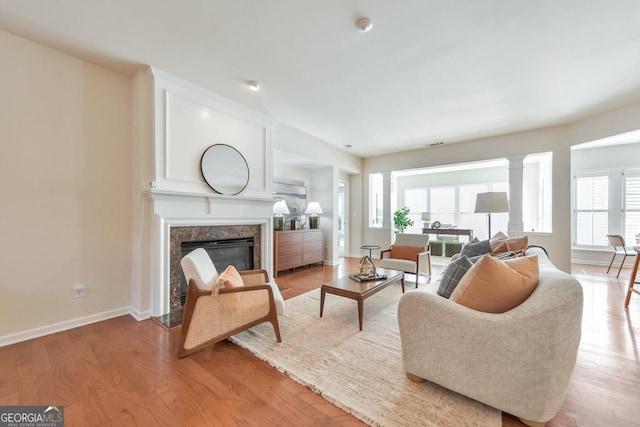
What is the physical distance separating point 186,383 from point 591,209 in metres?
8.19

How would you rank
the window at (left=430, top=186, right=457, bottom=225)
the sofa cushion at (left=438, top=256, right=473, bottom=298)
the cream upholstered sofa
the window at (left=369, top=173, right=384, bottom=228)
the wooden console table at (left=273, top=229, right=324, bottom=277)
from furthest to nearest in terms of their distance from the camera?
1. the window at (left=430, top=186, right=457, bottom=225)
2. the window at (left=369, top=173, right=384, bottom=228)
3. the wooden console table at (left=273, top=229, right=324, bottom=277)
4. the sofa cushion at (left=438, top=256, right=473, bottom=298)
5. the cream upholstered sofa

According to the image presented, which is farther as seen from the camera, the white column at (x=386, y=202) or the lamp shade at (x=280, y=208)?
the white column at (x=386, y=202)

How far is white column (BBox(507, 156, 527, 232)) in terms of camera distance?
4848 millimetres

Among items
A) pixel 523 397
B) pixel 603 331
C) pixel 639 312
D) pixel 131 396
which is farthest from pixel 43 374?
pixel 639 312

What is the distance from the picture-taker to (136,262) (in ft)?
9.45

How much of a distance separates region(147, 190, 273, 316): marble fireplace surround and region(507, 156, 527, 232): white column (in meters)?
4.81

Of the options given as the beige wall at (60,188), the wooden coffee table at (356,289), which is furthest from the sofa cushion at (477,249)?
the beige wall at (60,188)

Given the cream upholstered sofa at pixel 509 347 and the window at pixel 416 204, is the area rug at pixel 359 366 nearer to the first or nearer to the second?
the cream upholstered sofa at pixel 509 347

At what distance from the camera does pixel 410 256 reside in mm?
4172

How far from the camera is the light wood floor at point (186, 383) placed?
1428 millimetres

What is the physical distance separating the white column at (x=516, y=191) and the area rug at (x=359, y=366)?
3.71 m

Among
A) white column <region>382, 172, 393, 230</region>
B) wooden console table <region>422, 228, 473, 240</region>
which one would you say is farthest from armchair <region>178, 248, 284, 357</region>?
wooden console table <region>422, 228, 473, 240</region>

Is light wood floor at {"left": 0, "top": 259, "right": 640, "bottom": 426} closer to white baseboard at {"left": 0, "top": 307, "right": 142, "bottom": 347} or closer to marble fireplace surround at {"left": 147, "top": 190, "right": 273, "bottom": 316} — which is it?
white baseboard at {"left": 0, "top": 307, "right": 142, "bottom": 347}

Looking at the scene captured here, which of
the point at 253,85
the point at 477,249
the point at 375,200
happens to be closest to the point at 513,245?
the point at 477,249
